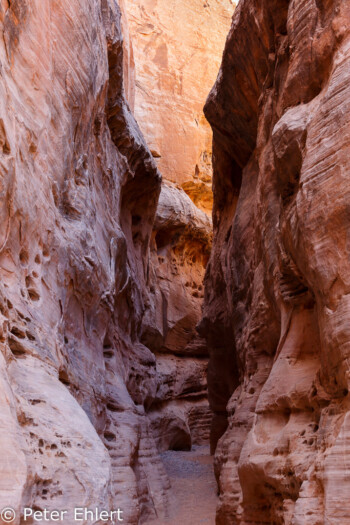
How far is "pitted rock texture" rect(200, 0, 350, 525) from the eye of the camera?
5.29 metres

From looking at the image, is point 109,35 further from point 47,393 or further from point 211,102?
point 47,393

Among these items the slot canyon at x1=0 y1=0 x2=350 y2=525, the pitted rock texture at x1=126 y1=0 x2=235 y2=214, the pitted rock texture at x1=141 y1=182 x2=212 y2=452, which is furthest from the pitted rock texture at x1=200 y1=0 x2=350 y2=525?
the pitted rock texture at x1=126 y1=0 x2=235 y2=214

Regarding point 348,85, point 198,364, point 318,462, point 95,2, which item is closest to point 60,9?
point 95,2

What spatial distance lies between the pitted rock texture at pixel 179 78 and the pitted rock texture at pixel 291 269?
12175 millimetres

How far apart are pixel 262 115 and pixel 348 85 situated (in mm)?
4234

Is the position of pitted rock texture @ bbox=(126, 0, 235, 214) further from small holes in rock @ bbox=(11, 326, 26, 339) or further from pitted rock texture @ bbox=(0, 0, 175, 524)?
small holes in rock @ bbox=(11, 326, 26, 339)

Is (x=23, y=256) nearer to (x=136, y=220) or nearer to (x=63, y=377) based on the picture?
(x=63, y=377)

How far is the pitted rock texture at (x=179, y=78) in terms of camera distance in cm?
2402

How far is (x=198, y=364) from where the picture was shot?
2197 centimetres

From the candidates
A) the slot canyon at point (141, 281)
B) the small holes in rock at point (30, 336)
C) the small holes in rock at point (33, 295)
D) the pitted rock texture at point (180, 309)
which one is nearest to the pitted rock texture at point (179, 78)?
the pitted rock texture at point (180, 309)

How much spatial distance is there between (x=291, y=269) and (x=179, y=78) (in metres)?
20.8

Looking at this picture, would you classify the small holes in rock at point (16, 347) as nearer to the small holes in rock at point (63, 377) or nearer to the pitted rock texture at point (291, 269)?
the small holes in rock at point (63, 377)

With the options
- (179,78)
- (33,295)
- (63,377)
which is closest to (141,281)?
(63,377)

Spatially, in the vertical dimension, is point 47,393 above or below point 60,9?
below
